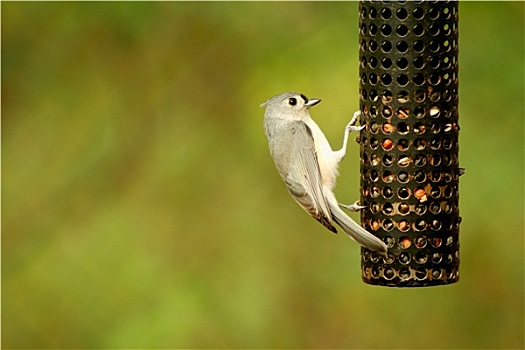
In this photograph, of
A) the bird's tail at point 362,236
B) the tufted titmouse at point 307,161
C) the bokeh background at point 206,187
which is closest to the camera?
the bird's tail at point 362,236

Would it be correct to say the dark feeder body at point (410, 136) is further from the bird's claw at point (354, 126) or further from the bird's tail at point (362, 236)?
the bird's tail at point (362, 236)

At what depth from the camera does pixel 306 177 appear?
6691mm

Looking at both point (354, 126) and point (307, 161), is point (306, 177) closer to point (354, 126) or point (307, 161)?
point (307, 161)

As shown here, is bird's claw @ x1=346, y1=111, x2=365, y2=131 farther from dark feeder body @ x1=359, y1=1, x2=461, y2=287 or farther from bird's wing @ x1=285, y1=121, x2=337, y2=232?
bird's wing @ x1=285, y1=121, x2=337, y2=232

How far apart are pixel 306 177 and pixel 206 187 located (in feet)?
13.8

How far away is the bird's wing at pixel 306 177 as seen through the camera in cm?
658

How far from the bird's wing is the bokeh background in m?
3.01

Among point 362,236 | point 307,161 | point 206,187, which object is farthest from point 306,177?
point 206,187

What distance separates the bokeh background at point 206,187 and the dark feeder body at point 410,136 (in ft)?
10.6

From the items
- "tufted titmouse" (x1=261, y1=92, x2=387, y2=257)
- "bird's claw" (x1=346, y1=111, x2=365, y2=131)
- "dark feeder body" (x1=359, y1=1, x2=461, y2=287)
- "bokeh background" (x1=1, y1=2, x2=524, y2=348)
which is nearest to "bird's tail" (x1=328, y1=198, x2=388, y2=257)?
"tufted titmouse" (x1=261, y1=92, x2=387, y2=257)

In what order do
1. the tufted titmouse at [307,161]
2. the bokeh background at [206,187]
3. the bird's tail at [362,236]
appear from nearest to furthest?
the bird's tail at [362,236]
the tufted titmouse at [307,161]
the bokeh background at [206,187]

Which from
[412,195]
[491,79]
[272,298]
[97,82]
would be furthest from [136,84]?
[412,195]

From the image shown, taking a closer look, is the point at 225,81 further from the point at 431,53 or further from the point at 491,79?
the point at 431,53

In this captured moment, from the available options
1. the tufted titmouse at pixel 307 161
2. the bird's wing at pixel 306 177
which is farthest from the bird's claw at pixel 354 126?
the bird's wing at pixel 306 177
